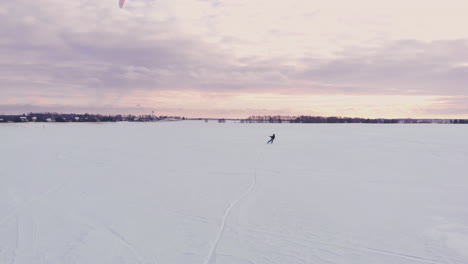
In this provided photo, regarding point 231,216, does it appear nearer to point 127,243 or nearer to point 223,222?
point 223,222

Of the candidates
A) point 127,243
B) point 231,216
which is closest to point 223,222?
point 231,216

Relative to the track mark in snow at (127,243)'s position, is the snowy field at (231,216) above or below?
above

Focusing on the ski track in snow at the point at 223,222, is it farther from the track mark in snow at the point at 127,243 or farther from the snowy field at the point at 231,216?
the track mark in snow at the point at 127,243

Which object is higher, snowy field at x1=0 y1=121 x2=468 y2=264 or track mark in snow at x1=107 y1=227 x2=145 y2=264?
snowy field at x1=0 y1=121 x2=468 y2=264

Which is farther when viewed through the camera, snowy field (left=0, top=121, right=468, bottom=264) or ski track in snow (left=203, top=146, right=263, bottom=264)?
snowy field (left=0, top=121, right=468, bottom=264)

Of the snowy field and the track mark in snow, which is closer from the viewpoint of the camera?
the track mark in snow

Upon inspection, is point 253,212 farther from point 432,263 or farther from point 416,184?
point 416,184

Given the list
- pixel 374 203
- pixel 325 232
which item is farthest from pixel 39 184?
pixel 374 203

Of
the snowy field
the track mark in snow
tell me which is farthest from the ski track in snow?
the track mark in snow

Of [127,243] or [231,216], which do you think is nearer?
[127,243]

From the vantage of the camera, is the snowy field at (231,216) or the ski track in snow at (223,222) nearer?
the ski track in snow at (223,222)

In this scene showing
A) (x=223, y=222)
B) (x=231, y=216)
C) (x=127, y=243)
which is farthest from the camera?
(x=231, y=216)

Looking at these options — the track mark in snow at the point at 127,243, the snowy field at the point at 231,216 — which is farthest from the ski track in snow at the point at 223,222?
the track mark in snow at the point at 127,243

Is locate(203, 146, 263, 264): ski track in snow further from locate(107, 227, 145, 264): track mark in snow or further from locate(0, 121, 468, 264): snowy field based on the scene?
locate(107, 227, 145, 264): track mark in snow
